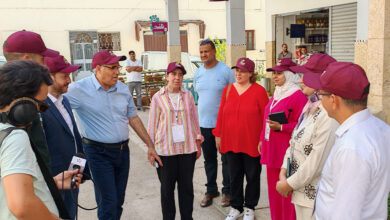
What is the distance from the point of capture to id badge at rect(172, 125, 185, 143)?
3850mm

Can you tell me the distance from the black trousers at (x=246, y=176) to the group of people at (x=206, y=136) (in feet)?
0.04

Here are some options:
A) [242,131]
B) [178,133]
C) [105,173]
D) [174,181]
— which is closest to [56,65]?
[105,173]

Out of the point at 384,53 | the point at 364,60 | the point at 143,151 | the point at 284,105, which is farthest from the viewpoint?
the point at 143,151

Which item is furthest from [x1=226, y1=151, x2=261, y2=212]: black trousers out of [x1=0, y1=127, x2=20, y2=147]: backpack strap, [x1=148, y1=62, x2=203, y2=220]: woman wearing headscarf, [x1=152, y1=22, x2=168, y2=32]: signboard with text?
[x1=152, y1=22, x2=168, y2=32]: signboard with text

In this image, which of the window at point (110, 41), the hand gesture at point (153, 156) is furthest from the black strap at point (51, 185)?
the window at point (110, 41)

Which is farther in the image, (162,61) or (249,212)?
(162,61)

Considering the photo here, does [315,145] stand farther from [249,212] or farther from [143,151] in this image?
[143,151]

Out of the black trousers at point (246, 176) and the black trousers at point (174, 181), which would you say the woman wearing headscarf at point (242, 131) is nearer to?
the black trousers at point (246, 176)

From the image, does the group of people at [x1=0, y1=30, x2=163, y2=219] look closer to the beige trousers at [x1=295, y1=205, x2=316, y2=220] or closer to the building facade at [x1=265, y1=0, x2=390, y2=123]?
the beige trousers at [x1=295, y1=205, x2=316, y2=220]

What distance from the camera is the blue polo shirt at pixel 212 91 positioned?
15.6 ft

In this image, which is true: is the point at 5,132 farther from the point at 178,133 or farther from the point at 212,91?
the point at 212,91

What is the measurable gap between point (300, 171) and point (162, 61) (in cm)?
1416

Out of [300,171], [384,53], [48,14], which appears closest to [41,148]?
[300,171]

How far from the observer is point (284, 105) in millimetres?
3623
